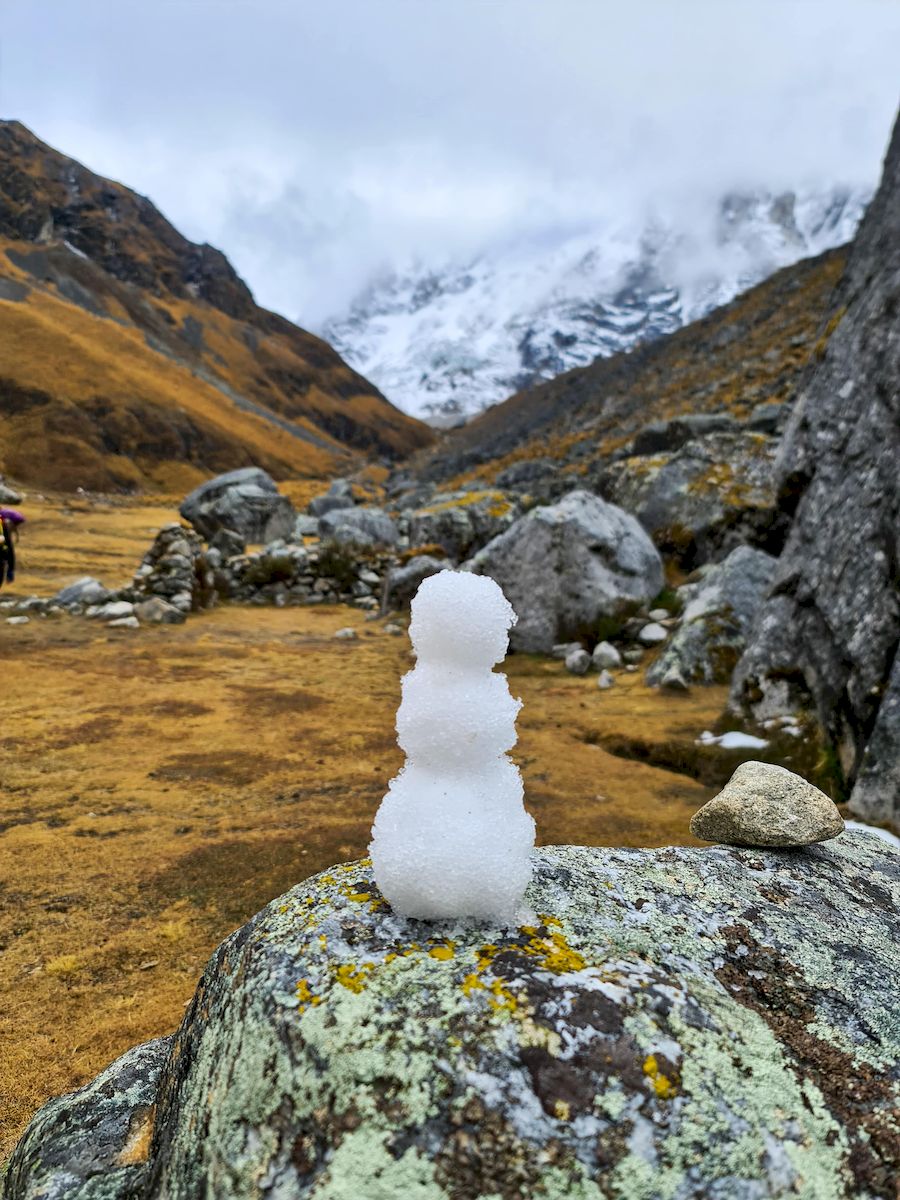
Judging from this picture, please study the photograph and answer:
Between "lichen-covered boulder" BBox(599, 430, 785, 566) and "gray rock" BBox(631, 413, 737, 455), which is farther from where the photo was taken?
"gray rock" BBox(631, 413, 737, 455)

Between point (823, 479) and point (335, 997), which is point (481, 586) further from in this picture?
point (823, 479)

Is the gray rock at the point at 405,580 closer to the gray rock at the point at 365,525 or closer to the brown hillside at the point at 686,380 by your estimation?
the gray rock at the point at 365,525

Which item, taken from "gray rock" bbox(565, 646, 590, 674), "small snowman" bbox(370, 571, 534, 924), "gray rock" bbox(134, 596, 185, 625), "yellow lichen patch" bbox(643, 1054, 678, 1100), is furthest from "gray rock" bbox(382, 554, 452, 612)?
"yellow lichen patch" bbox(643, 1054, 678, 1100)

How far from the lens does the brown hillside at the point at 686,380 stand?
30.7 m

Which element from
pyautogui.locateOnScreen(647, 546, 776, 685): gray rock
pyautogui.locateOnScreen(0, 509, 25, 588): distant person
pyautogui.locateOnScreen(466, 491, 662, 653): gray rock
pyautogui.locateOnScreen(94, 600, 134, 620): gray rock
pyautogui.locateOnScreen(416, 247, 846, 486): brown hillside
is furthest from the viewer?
pyautogui.locateOnScreen(416, 247, 846, 486): brown hillside

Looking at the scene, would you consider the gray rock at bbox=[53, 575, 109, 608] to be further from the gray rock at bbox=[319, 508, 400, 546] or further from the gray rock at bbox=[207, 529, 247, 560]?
the gray rock at bbox=[319, 508, 400, 546]

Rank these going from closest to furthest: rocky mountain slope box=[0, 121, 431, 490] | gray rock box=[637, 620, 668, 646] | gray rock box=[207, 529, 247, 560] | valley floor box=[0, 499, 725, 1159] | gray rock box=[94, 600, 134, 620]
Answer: valley floor box=[0, 499, 725, 1159]
gray rock box=[637, 620, 668, 646]
gray rock box=[94, 600, 134, 620]
gray rock box=[207, 529, 247, 560]
rocky mountain slope box=[0, 121, 431, 490]

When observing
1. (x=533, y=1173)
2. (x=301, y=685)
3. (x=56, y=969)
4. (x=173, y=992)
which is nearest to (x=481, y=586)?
(x=533, y=1173)

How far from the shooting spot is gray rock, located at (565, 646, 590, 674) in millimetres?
11156

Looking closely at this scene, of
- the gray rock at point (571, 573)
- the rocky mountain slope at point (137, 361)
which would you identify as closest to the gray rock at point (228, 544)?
the gray rock at point (571, 573)

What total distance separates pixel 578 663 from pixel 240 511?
67.4ft

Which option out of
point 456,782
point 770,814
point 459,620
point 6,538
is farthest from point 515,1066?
point 6,538

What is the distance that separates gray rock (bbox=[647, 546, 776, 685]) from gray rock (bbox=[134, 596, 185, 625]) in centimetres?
1038

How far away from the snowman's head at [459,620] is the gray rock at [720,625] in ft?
26.5
